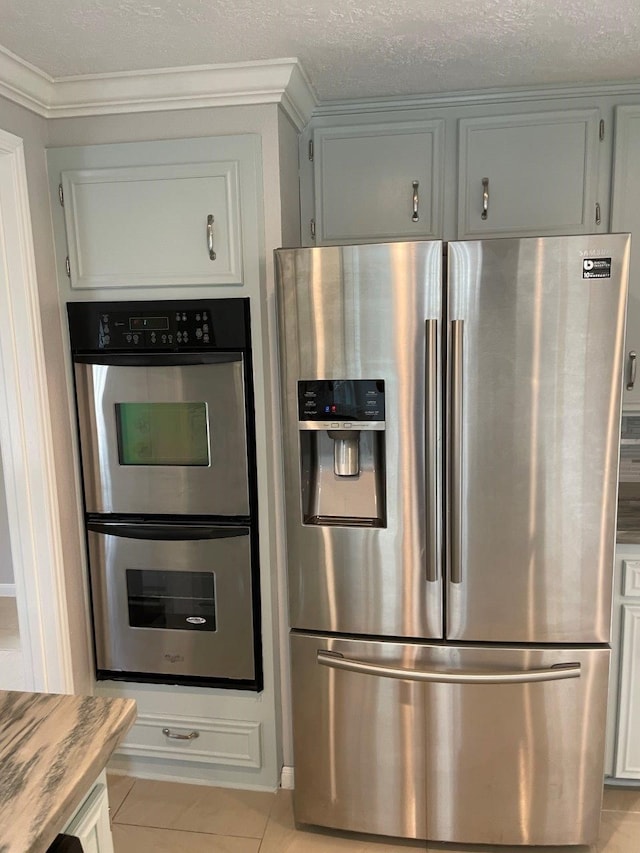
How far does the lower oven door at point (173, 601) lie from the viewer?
2.22 meters

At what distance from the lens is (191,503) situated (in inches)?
86.9

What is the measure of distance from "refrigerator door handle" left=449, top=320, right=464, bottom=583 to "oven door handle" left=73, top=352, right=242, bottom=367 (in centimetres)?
68

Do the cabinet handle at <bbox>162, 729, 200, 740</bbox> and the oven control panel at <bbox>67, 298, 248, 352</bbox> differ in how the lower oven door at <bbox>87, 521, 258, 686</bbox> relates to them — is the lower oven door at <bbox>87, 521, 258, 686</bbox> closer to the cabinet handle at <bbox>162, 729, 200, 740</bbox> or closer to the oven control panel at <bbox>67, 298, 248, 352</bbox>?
the cabinet handle at <bbox>162, 729, 200, 740</bbox>

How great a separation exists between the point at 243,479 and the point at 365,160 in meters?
1.17

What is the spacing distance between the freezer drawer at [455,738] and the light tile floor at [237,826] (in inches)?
3.7

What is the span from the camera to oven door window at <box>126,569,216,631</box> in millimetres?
2271

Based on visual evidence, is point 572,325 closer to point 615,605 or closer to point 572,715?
point 615,605

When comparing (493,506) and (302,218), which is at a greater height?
(302,218)

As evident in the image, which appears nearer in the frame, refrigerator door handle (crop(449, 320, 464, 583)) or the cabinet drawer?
refrigerator door handle (crop(449, 320, 464, 583))

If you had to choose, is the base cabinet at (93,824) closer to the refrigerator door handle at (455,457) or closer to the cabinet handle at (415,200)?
the refrigerator door handle at (455,457)

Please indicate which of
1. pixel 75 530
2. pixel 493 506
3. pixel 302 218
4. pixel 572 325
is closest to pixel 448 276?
pixel 572 325

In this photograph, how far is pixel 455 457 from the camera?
1855 mm

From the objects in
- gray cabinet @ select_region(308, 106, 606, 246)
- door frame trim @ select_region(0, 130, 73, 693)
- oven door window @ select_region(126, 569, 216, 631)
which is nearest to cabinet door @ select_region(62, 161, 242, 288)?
door frame trim @ select_region(0, 130, 73, 693)

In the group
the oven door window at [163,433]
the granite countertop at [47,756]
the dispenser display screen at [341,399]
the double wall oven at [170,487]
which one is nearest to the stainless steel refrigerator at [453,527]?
the dispenser display screen at [341,399]
